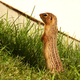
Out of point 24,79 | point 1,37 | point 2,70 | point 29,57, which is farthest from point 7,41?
point 24,79

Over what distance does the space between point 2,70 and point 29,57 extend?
0.55 meters

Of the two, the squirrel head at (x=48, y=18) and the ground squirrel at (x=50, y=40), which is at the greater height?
the squirrel head at (x=48, y=18)

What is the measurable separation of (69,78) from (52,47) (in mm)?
426

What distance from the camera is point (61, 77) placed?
5.10 ft

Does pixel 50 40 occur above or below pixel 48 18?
below

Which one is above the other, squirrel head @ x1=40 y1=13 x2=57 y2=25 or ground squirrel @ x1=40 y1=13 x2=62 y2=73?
squirrel head @ x1=40 y1=13 x2=57 y2=25

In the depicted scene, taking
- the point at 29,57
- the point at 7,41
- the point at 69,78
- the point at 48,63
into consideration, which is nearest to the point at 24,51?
the point at 29,57

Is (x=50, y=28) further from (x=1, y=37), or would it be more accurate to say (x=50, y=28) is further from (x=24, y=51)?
(x=1, y=37)

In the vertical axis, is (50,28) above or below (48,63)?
above

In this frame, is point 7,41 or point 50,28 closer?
point 50,28

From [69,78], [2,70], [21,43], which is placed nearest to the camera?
[2,70]

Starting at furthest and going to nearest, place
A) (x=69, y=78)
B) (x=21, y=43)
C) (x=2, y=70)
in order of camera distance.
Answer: (x=21, y=43), (x=69, y=78), (x=2, y=70)

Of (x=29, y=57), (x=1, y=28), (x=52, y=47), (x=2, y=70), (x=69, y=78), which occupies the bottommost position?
(x=69, y=78)

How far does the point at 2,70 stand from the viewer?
133cm
